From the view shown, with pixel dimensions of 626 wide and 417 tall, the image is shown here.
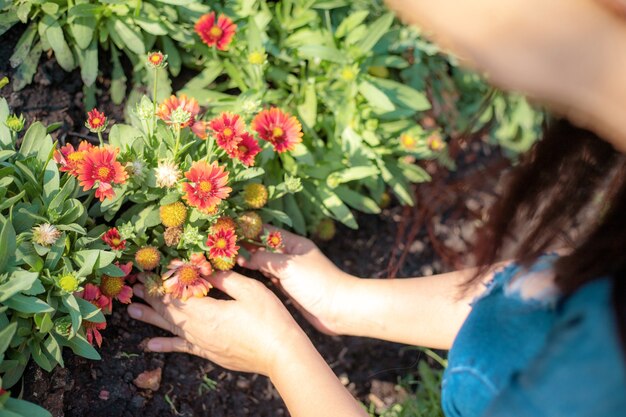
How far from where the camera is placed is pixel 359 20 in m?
2.06

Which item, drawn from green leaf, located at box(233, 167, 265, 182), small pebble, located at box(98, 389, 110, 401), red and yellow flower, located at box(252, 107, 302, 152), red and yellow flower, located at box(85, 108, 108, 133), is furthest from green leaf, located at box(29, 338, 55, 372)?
red and yellow flower, located at box(252, 107, 302, 152)

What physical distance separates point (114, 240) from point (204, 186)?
0.79ft

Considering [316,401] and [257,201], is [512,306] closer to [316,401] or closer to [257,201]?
[316,401]

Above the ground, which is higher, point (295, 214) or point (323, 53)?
point (323, 53)

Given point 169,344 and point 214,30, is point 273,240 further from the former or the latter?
point 214,30

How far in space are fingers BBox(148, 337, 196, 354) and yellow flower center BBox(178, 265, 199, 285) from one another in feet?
0.82

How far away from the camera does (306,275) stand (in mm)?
1773

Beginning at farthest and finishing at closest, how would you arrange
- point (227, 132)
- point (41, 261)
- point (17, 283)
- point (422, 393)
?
point (422, 393) → point (227, 132) → point (41, 261) → point (17, 283)

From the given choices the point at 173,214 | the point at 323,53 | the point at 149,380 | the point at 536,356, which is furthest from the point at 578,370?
the point at 323,53

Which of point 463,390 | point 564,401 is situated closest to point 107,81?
point 463,390

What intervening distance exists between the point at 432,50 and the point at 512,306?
1.42m

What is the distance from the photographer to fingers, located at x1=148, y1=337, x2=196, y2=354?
1732 mm

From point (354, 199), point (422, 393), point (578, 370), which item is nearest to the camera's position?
point (578, 370)

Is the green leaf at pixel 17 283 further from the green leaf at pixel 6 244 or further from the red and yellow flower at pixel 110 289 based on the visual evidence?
the red and yellow flower at pixel 110 289
